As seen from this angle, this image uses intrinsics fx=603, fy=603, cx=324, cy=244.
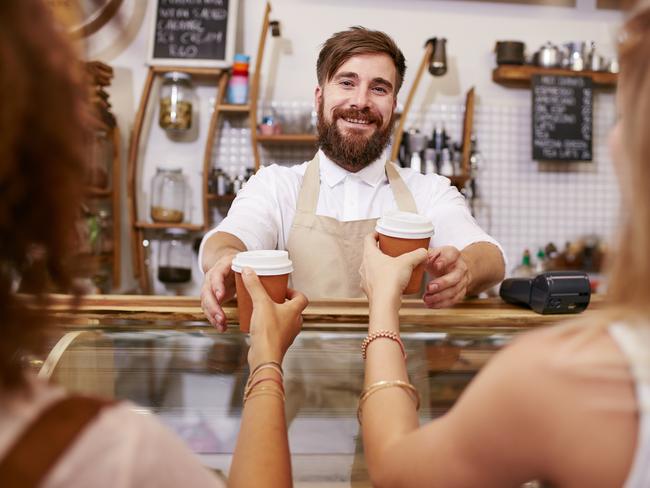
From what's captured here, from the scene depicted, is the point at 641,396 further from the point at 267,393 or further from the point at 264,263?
the point at 264,263

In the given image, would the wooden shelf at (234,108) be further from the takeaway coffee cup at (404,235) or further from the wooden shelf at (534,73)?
the takeaway coffee cup at (404,235)

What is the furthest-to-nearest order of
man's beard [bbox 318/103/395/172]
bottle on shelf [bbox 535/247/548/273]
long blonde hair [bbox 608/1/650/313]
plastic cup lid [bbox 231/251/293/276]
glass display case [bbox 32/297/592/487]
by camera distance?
bottle on shelf [bbox 535/247/548/273] → man's beard [bbox 318/103/395/172] → glass display case [bbox 32/297/592/487] → plastic cup lid [bbox 231/251/293/276] → long blonde hair [bbox 608/1/650/313]

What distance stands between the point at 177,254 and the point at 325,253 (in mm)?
2138

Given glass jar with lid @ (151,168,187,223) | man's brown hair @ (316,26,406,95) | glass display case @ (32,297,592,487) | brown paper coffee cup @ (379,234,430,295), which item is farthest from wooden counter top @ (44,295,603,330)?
glass jar with lid @ (151,168,187,223)

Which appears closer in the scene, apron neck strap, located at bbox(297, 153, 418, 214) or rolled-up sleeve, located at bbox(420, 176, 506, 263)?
rolled-up sleeve, located at bbox(420, 176, 506, 263)

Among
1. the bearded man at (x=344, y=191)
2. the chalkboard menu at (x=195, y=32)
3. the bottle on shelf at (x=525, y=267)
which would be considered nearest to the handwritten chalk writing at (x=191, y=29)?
the chalkboard menu at (x=195, y=32)

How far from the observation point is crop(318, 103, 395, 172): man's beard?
2.19 m

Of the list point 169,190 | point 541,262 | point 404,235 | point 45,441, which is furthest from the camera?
point 541,262

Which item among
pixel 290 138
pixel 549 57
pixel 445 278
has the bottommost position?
pixel 445 278

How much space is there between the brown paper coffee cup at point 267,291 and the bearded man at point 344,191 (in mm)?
690

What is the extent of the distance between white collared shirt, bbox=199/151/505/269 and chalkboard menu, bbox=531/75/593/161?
2.14 m

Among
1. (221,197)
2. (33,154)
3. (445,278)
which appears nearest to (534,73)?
(221,197)

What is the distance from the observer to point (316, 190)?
2.24m

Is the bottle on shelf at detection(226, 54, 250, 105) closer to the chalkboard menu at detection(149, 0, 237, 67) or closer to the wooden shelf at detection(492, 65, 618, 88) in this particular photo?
the chalkboard menu at detection(149, 0, 237, 67)
